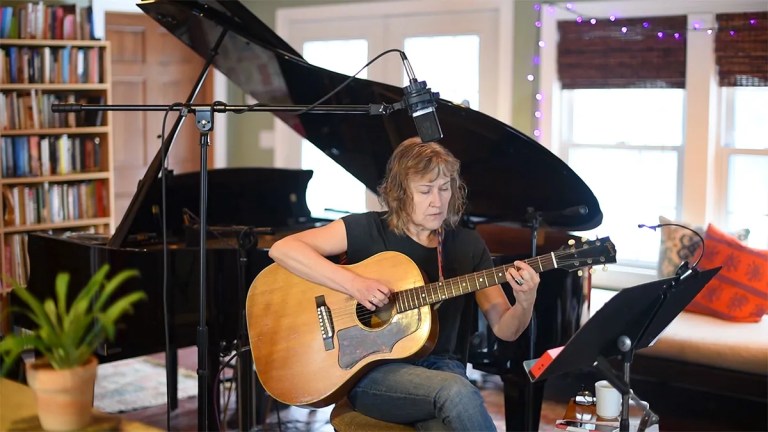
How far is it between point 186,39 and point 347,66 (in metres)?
2.36

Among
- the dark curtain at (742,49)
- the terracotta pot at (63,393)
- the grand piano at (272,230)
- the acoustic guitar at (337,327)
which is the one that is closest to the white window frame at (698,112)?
the dark curtain at (742,49)

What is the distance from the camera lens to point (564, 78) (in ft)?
16.1

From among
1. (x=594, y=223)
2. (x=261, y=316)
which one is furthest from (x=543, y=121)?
(x=261, y=316)

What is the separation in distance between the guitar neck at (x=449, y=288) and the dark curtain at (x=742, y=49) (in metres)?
2.40

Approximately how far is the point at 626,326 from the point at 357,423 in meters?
0.73

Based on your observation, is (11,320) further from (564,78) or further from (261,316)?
(564,78)

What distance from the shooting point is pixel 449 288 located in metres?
2.51

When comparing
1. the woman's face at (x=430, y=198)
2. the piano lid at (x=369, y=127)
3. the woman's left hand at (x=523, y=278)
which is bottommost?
the woman's left hand at (x=523, y=278)

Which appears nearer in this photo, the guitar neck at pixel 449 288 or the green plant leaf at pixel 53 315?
the green plant leaf at pixel 53 315

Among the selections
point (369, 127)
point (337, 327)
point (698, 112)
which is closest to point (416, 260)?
point (337, 327)

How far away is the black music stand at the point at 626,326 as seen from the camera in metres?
2.21

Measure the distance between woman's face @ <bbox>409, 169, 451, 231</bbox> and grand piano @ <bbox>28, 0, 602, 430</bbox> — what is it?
529 mm

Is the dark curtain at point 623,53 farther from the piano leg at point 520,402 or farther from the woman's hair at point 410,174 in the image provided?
the woman's hair at point 410,174

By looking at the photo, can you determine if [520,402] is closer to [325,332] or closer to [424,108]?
[325,332]
